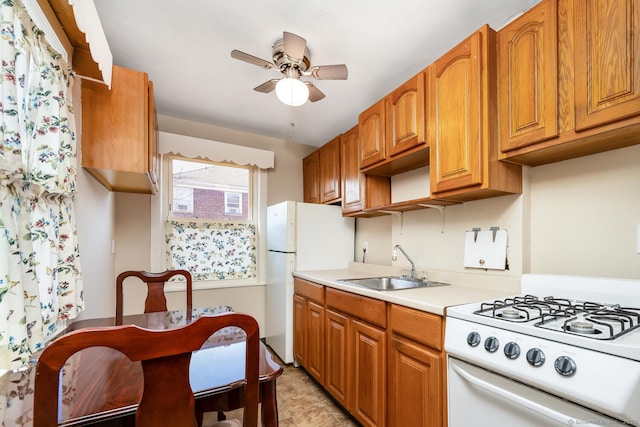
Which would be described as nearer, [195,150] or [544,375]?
[544,375]

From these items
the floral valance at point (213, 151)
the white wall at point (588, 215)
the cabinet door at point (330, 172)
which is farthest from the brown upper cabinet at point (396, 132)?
the floral valance at point (213, 151)

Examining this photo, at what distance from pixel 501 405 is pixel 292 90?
1868mm

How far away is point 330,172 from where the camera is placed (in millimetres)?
3018

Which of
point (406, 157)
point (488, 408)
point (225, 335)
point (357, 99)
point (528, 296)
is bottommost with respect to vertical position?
point (488, 408)

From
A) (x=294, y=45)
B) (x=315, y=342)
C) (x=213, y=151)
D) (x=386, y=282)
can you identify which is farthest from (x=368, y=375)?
(x=213, y=151)

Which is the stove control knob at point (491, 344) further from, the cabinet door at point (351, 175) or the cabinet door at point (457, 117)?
the cabinet door at point (351, 175)

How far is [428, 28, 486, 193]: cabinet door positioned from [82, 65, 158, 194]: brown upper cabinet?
1747 mm

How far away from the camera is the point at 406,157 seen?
200 cm

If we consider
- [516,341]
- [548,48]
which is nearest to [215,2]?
[548,48]

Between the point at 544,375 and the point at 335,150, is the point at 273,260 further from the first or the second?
the point at 544,375

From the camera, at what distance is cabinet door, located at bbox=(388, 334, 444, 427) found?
1280 mm

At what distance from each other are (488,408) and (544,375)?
0.93 ft

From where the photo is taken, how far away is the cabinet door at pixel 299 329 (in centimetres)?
245

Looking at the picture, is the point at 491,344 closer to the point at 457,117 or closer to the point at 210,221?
the point at 457,117
